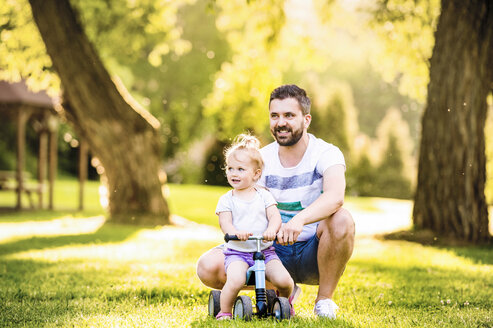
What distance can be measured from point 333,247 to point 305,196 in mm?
403

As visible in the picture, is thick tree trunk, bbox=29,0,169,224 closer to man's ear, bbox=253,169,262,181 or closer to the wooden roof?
the wooden roof

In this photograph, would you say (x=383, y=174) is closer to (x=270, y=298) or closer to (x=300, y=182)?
(x=300, y=182)

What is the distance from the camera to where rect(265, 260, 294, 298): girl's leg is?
3.57 m

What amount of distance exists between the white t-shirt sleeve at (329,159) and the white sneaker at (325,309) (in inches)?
32.7

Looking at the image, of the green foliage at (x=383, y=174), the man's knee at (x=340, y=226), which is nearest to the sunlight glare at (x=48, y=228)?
the man's knee at (x=340, y=226)

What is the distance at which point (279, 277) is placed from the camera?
3.57 m

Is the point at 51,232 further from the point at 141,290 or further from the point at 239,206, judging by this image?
the point at 239,206

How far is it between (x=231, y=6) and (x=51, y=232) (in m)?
Result: 6.45

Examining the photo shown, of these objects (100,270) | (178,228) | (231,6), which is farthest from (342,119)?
(100,270)

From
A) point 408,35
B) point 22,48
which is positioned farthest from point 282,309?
point 22,48

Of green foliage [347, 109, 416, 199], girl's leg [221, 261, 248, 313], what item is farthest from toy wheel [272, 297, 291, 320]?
green foliage [347, 109, 416, 199]

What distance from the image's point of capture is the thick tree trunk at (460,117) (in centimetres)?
888

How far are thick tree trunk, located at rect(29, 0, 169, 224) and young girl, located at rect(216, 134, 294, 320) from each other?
24.2 feet

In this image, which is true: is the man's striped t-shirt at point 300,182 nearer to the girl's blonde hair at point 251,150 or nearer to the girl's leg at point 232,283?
the girl's blonde hair at point 251,150
